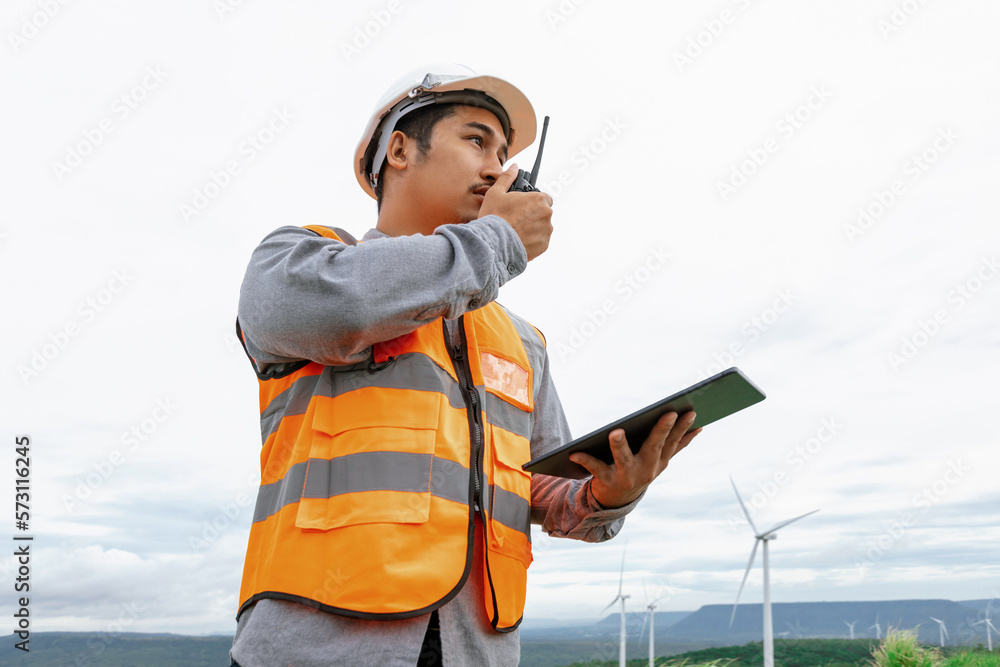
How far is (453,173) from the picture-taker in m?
3.12

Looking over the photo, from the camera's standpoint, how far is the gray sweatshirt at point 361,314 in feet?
7.29

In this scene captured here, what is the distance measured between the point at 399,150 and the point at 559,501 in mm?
1628

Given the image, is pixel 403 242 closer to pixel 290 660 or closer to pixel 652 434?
pixel 652 434

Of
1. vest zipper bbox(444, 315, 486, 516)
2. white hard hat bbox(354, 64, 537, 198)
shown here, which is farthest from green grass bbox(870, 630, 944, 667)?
vest zipper bbox(444, 315, 486, 516)

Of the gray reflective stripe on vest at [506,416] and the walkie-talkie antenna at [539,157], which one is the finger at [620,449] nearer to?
the gray reflective stripe on vest at [506,416]

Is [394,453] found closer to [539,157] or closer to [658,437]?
[658,437]

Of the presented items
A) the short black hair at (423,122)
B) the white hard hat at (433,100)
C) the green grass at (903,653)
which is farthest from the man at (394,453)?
the green grass at (903,653)

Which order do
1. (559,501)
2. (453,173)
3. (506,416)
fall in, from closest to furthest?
1. (506,416)
2. (453,173)
3. (559,501)

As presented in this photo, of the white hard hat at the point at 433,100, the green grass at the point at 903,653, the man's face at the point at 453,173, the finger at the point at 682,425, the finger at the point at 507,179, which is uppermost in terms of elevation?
the white hard hat at the point at 433,100

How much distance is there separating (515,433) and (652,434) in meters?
0.56

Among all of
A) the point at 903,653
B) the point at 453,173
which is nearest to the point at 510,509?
the point at 453,173

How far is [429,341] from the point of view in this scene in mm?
2727

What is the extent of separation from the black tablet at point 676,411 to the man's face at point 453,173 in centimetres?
103

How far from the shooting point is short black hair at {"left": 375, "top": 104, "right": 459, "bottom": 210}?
323cm
